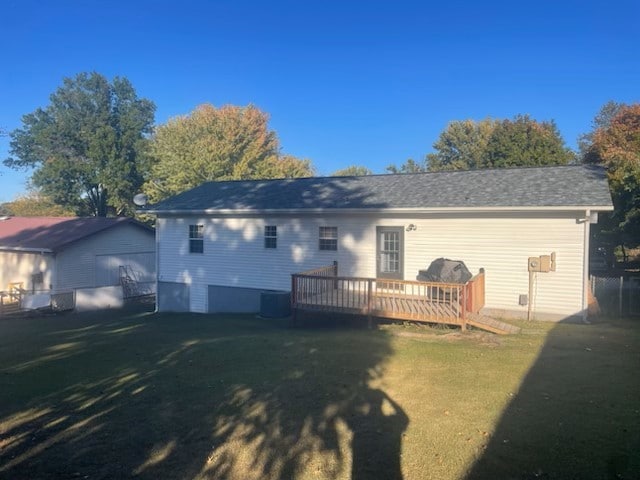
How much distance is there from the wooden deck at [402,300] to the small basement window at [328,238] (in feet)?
4.20

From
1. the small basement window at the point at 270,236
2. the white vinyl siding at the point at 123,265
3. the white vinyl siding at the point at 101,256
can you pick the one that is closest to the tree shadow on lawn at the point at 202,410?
the small basement window at the point at 270,236

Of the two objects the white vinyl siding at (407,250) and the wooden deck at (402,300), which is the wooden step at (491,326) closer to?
the wooden deck at (402,300)

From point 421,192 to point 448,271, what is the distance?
3.31 metres

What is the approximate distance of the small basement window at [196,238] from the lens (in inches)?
733

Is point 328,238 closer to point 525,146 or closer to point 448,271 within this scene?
point 448,271

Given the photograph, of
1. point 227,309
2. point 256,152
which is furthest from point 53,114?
point 227,309

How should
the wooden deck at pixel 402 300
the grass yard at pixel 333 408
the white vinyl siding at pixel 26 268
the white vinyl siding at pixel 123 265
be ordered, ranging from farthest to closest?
the white vinyl siding at pixel 123 265
the white vinyl siding at pixel 26 268
the wooden deck at pixel 402 300
the grass yard at pixel 333 408

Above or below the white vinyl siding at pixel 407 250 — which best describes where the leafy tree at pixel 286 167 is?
Result: above

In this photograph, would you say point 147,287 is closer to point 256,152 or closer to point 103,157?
point 256,152

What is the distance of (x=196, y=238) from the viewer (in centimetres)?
1873

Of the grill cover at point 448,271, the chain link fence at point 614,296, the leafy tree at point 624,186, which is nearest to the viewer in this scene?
the grill cover at point 448,271

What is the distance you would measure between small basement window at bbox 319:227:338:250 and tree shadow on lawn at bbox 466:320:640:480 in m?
7.92

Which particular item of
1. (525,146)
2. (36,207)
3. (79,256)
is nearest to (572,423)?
(79,256)

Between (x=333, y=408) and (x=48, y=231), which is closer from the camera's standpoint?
(x=333, y=408)
